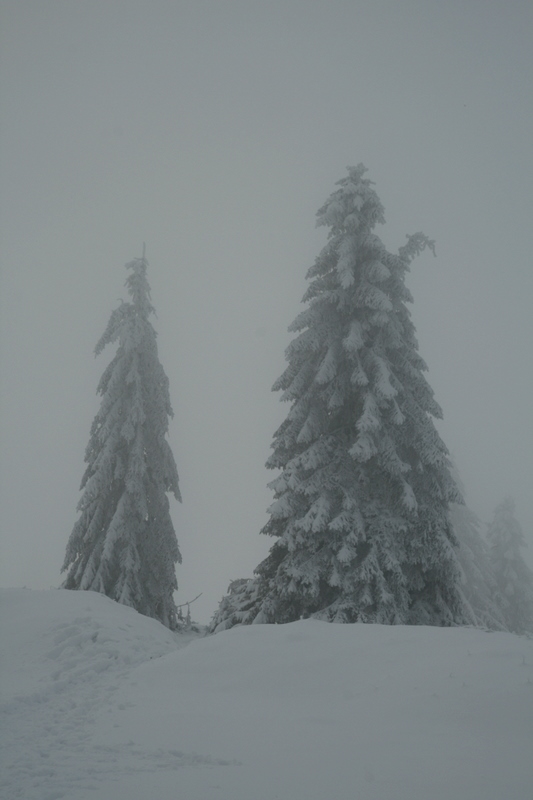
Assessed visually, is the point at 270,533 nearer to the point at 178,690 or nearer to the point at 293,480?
the point at 293,480

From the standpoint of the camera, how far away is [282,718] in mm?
6133

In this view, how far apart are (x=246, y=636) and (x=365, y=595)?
10.2 feet

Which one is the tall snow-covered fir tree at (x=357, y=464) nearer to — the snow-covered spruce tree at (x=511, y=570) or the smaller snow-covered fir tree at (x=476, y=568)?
the smaller snow-covered fir tree at (x=476, y=568)

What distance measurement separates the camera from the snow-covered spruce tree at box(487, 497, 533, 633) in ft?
88.3

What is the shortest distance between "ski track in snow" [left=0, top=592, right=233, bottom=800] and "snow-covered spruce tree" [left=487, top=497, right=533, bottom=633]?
22728mm

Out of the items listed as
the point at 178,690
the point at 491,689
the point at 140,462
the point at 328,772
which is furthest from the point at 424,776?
the point at 140,462

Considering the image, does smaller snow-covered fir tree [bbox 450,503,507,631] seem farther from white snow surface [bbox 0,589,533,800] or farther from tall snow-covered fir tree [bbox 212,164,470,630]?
white snow surface [bbox 0,589,533,800]

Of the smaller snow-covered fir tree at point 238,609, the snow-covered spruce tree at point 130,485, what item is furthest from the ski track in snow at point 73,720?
the snow-covered spruce tree at point 130,485

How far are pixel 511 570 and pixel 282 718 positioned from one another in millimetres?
26094

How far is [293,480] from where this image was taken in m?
11.8

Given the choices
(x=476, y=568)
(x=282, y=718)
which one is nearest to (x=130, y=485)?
(x=282, y=718)

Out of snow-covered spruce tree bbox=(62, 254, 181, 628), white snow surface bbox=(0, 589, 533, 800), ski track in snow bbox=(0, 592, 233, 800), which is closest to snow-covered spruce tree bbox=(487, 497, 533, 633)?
snow-covered spruce tree bbox=(62, 254, 181, 628)

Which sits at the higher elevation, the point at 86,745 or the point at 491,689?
the point at 491,689

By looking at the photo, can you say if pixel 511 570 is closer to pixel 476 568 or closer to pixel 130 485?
pixel 476 568
